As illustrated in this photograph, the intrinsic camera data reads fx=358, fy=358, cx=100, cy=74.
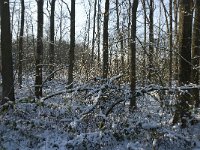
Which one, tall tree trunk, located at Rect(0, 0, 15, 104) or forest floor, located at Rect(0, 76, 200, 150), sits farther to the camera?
tall tree trunk, located at Rect(0, 0, 15, 104)

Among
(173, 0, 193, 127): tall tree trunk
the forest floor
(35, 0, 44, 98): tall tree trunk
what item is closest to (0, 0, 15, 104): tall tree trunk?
the forest floor

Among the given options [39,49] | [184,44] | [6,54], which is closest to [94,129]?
[184,44]

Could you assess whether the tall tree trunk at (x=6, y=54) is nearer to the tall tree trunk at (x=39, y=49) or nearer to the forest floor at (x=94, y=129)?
the forest floor at (x=94, y=129)

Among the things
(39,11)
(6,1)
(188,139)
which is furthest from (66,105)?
(39,11)

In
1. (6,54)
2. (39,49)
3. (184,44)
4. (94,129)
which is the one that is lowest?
(94,129)

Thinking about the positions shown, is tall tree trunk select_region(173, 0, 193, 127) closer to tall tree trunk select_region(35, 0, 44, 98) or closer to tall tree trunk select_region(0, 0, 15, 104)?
tall tree trunk select_region(0, 0, 15, 104)

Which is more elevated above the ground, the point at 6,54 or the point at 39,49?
the point at 39,49

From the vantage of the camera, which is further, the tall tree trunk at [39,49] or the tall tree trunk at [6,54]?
the tall tree trunk at [39,49]

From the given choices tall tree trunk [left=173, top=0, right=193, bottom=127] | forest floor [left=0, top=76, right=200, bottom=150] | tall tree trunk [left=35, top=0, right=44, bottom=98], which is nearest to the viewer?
forest floor [left=0, top=76, right=200, bottom=150]

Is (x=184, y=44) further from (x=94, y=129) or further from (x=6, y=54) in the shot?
(x=6, y=54)

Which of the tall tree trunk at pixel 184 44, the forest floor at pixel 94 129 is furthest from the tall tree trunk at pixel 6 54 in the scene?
the tall tree trunk at pixel 184 44

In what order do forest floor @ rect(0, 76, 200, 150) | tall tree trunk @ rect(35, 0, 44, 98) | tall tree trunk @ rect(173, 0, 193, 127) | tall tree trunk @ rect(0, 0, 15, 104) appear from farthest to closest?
tall tree trunk @ rect(35, 0, 44, 98)
tall tree trunk @ rect(0, 0, 15, 104)
tall tree trunk @ rect(173, 0, 193, 127)
forest floor @ rect(0, 76, 200, 150)

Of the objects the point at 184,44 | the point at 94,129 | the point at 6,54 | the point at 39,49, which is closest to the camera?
the point at 94,129

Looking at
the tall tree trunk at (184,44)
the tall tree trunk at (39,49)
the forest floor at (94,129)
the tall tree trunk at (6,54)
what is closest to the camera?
the forest floor at (94,129)
